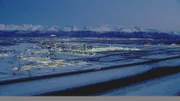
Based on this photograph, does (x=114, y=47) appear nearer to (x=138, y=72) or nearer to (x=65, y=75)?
(x=138, y=72)

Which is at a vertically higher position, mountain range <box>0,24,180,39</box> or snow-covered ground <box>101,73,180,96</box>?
mountain range <box>0,24,180,39</box>

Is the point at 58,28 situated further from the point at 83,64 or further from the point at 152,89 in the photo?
the point at 152,89

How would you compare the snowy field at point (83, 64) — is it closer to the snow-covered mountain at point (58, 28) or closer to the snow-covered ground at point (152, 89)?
the snow-covered ground at point (152, 89)

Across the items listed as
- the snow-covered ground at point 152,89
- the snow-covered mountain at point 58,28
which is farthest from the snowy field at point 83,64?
the snow-covered mountain at point 58,28


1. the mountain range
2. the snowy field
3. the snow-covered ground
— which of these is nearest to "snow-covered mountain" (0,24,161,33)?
the mountain range

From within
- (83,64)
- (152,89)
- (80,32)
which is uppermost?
(80,32)

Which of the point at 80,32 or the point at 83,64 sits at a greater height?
the point at 80,32

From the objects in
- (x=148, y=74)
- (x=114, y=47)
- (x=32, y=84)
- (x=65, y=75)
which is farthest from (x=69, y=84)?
(x=148, y=74)

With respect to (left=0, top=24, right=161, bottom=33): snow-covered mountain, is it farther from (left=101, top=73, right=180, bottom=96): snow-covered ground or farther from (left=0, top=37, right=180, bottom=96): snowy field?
(left=101, top=73, right=180, bottom=96): snow-covered ground

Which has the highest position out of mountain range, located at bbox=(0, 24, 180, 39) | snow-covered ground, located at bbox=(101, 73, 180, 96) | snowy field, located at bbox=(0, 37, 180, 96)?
mountain range, located at bbox=(0, 24, 180, 39)

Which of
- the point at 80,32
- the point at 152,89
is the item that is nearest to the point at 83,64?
the point at 80,32

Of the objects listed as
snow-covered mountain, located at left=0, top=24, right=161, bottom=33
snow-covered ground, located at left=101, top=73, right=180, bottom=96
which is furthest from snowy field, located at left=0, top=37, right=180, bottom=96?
snow-covered mountain, located at left=0, top=24, right=161, bottom=33
